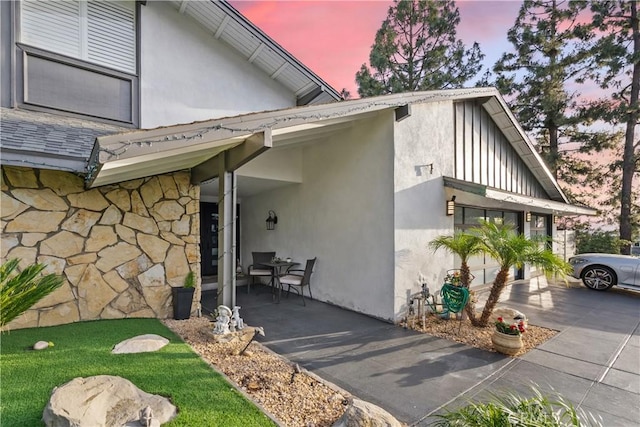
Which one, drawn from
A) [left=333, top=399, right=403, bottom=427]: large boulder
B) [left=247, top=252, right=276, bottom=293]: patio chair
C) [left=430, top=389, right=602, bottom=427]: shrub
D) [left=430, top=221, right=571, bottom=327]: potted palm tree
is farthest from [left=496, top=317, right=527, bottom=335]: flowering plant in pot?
[left=247, top=252, right=276, bottom=293]: patio chair

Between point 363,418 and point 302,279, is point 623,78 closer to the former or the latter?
point 302,279

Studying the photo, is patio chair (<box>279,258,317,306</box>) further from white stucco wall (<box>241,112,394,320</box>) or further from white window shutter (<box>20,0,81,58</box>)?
white window shutter (<box>20,0,81,58</box>)

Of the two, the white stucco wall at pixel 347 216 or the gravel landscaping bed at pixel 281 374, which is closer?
the gravel landscaping bed at pixel 281 374

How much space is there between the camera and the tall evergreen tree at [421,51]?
15.7 m

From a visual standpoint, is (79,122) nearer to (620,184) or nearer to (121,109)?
(121,109)

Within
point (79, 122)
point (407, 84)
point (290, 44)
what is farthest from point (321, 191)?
point (407, 84)

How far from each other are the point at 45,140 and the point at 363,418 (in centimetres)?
551

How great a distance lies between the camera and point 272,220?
9.40 meters

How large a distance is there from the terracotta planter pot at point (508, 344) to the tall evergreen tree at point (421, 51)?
555 inches

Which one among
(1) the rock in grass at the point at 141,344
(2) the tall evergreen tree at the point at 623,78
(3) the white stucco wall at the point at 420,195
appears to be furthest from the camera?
(2) the tall evergreen tree at the point at 623,78

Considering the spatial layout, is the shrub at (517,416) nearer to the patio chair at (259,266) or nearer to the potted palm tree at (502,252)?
the potted palm tree at (502,252)

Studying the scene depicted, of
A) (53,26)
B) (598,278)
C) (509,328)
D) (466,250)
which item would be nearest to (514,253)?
(466,250)

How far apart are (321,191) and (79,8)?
20.0 feet

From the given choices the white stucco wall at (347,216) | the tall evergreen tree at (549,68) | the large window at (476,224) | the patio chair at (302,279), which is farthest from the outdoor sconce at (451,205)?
the tall evergreen tree at (549,68)
